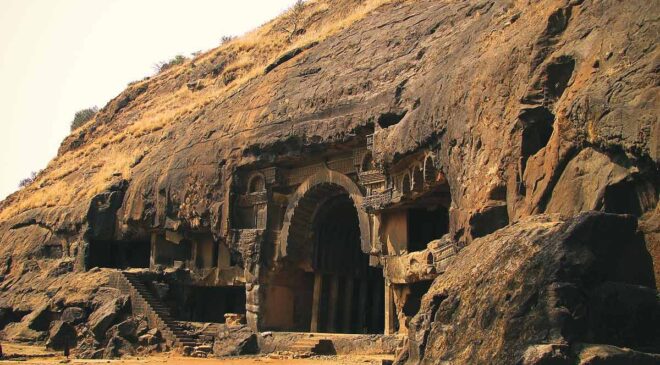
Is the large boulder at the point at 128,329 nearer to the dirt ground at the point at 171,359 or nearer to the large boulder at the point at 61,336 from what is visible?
the large boulder at the point at 61,336

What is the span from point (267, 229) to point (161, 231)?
662 cm

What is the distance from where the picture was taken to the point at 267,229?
91.5ft

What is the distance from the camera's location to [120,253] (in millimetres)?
36031

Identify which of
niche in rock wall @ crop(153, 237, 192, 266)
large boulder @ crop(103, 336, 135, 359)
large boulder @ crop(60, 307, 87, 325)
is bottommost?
large boulder @ crop(103, 336, 135, 359)

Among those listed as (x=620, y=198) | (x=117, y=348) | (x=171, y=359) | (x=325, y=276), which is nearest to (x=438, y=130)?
(x=620, y=198)

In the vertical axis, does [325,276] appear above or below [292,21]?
below

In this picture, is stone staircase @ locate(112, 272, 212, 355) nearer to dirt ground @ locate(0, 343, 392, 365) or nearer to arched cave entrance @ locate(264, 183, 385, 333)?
dirt ground @ locate(0, 343, 392, 365)

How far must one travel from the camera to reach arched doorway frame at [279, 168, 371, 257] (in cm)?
2472

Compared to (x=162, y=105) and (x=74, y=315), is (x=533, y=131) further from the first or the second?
(x=162, y=105)

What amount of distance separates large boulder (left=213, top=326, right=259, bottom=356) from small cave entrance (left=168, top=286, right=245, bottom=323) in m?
5.00

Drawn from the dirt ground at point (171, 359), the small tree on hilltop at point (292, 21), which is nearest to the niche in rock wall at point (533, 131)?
the dirt ground at point (171, 359)

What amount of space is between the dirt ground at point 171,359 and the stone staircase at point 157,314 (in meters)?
0.75

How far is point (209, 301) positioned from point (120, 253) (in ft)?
19.4

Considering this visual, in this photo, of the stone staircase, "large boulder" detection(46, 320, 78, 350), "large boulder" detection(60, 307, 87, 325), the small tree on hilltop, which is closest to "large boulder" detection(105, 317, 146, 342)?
the stone staircase
